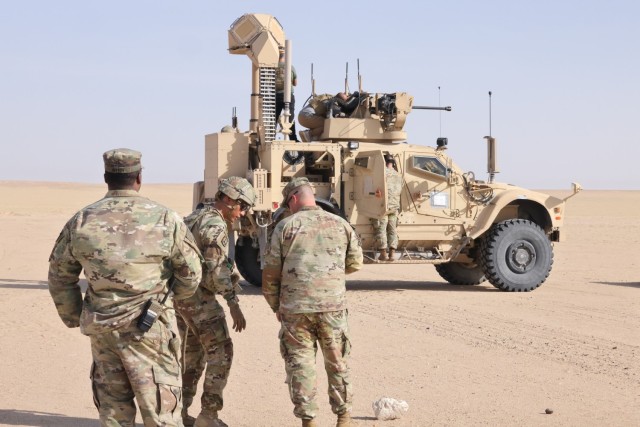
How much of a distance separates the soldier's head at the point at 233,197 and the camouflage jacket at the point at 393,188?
7307mm

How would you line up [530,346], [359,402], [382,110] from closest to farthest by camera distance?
[359,402]
[530,346]
[382,110]

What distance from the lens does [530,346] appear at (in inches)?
376

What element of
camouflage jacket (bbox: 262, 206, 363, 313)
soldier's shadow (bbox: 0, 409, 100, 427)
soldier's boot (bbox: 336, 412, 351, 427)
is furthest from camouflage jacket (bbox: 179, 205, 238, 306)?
soldier's shadow (bbox: 0, 409, 100, 427)

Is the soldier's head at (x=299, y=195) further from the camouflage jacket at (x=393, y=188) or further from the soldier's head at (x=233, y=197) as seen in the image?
the camouflage jacket at (x=393, y=188)

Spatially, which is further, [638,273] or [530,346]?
[638,273]

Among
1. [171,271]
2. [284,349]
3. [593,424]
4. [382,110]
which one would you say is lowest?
[593,424]

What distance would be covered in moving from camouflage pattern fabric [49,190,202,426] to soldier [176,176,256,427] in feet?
3.67

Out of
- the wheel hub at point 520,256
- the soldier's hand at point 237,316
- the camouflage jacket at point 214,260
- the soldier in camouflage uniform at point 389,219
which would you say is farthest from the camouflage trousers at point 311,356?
the wheel hub at point 520,256

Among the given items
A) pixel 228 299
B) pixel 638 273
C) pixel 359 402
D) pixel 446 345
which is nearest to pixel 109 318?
pixel 228 299

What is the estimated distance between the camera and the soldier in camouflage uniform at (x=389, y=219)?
1356 cm

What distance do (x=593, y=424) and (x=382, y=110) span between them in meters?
8.48

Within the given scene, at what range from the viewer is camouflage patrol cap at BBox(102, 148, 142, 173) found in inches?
195

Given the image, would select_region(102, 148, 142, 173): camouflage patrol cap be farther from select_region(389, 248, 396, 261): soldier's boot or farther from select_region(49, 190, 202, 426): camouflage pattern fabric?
select_region(389, 248, 396, 261): soldier's boot

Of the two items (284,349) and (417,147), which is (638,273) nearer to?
(417,147)
